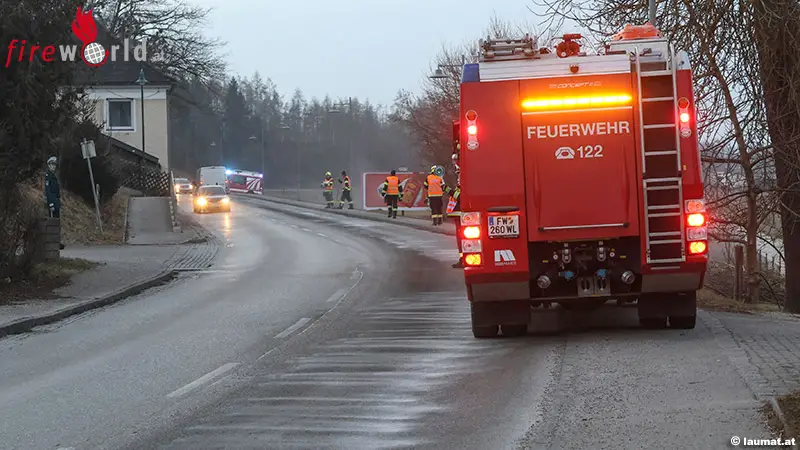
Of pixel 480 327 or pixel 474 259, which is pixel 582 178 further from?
pixel 480 327

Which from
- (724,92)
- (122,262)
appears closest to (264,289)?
(122,262)

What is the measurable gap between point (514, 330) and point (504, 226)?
1.55 metres

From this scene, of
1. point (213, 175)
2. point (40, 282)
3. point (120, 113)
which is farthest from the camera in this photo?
point (213, 175)

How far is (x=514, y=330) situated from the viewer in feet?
42.7

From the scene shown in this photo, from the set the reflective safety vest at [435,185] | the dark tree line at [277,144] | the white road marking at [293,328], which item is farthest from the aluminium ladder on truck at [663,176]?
the dark tree line at [277,144]

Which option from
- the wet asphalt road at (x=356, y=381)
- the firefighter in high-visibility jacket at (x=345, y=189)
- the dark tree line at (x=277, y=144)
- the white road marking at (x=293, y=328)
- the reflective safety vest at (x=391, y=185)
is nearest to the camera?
the wet asphalt road at (x=356, y=381)

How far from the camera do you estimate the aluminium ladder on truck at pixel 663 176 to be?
12.0 m

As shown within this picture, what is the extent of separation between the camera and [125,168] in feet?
162

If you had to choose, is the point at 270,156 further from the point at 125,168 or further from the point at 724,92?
the point at 724,92

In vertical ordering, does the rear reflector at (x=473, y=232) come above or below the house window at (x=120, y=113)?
below

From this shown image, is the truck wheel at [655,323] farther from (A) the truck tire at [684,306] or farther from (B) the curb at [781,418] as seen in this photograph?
(B) the curb at [781,418]

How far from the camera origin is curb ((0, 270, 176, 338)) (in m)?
14.9

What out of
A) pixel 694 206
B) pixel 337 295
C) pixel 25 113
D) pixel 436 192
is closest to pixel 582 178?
pixel 694 206

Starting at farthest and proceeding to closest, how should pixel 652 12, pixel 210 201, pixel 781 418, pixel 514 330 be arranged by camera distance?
pixel 210 201
pixel 652 12
pixel 514 330
pixel 781 418
